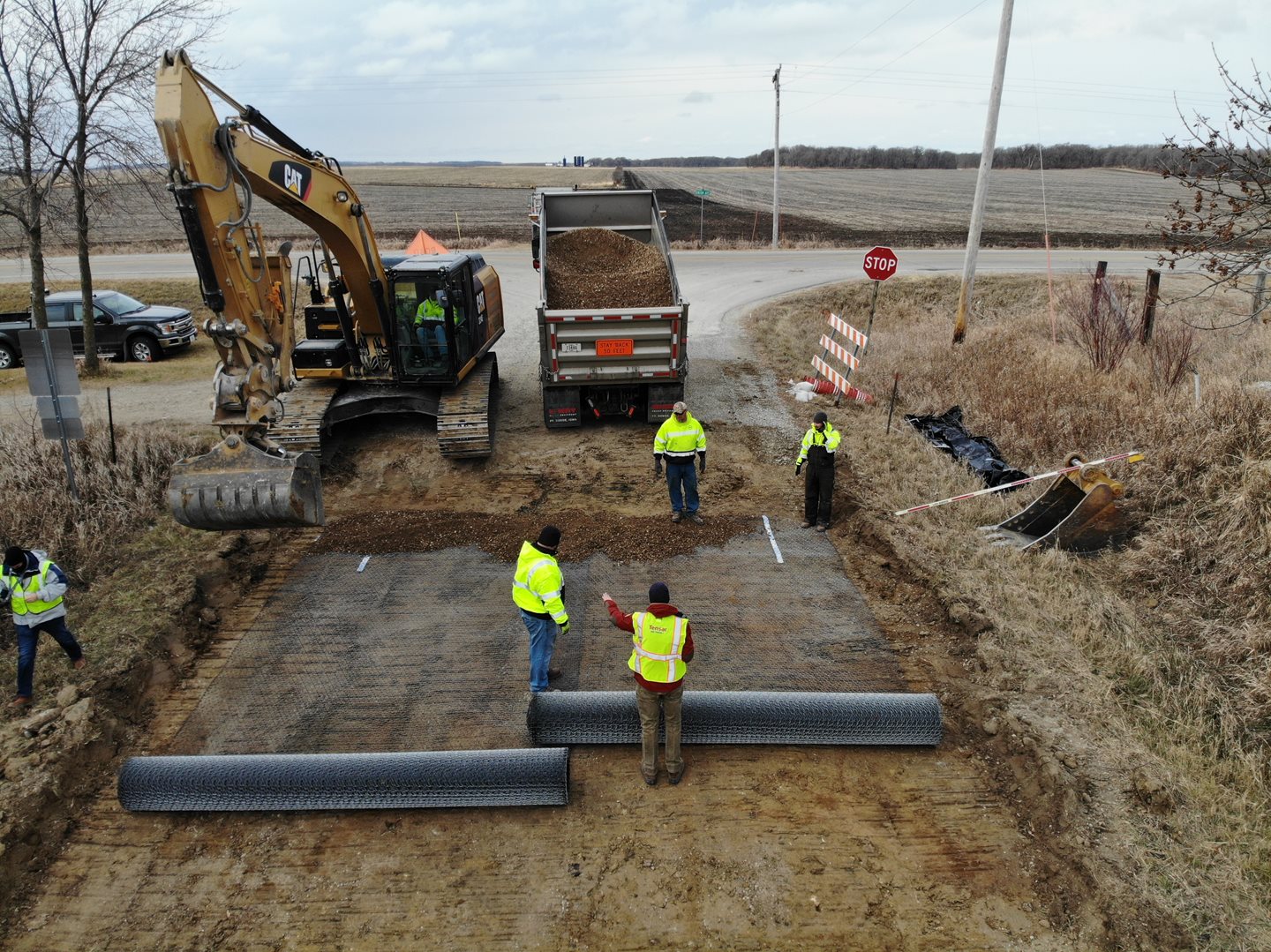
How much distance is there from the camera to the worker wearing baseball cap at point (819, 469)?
365 inches

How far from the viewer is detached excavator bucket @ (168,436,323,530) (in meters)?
7.04

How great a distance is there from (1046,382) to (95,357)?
18134 millimetres

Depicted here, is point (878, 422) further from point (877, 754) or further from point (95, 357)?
point (95, 357)

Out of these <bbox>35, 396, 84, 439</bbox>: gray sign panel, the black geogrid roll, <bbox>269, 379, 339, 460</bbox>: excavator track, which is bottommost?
the black geogrid roll

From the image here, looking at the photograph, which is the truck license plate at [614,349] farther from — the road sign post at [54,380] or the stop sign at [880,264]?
the road sign post at [54,380]

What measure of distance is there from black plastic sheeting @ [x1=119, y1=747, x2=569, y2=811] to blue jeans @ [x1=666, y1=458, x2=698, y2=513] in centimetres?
458

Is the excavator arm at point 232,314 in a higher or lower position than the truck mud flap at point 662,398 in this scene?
higher

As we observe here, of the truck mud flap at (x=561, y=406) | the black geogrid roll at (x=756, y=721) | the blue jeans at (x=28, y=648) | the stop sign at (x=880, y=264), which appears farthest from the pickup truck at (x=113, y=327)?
the black geogrid roll at (x=756, y=721)

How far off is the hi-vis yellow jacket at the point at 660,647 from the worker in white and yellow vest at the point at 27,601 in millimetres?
5067

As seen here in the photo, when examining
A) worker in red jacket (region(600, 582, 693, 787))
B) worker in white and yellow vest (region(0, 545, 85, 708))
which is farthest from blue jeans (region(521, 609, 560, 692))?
worker in white and yellow vest (region(0, 545, 85, 708))

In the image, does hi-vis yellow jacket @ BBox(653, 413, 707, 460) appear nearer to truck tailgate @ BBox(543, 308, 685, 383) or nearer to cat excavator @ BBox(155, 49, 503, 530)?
truck tailgate @ BBox(543, 308, 685, 383)

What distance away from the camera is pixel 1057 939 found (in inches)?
189

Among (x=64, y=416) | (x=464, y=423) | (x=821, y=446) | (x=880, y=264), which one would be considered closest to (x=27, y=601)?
(x=64, y=416)

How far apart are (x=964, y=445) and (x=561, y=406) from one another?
5.99m
